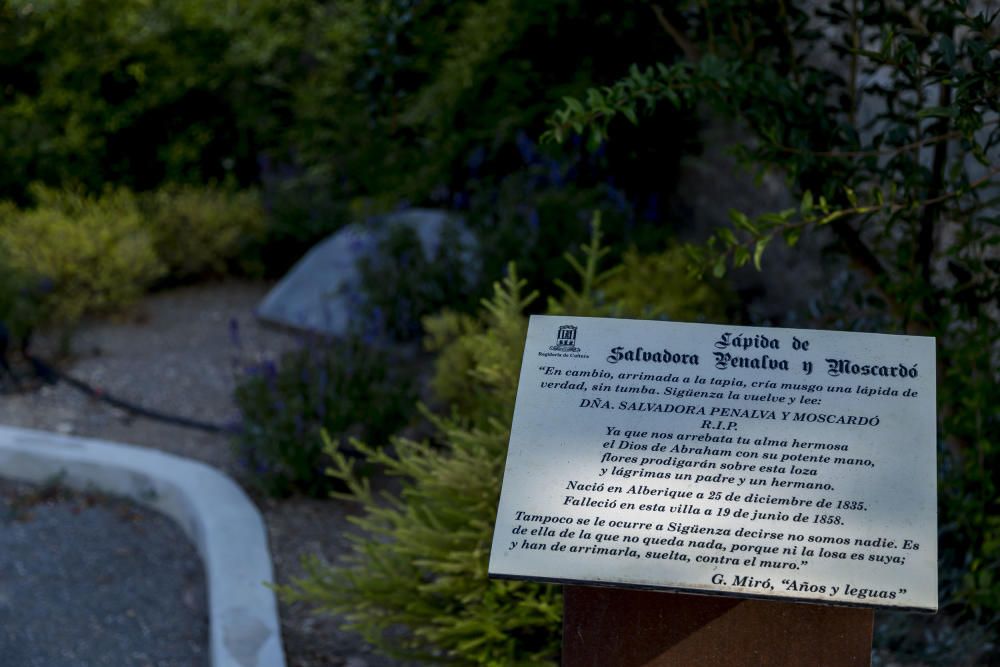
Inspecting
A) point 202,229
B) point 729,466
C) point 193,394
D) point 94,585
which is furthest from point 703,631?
point 202,229

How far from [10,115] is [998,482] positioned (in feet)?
20.6

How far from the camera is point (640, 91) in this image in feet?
7.60

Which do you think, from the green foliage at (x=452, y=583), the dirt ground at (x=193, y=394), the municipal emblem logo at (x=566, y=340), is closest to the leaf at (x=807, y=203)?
the municipal emblem logo at (x=566, y=340)

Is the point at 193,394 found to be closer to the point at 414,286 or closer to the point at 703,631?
the point at 414,286

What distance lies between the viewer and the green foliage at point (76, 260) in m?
5.35

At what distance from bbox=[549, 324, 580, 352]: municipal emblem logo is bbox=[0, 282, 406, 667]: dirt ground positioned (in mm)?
1282

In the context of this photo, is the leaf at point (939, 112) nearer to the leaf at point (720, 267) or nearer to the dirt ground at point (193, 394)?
the leaf at point (720, 267)

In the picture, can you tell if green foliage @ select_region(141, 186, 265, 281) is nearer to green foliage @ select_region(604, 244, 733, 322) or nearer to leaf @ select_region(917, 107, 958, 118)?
green foliage @ select_region(604, 244, 733, 322)

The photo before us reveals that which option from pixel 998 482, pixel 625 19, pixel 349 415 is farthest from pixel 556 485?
pixel 625 19

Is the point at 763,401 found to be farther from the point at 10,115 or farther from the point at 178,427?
the point at 10,115

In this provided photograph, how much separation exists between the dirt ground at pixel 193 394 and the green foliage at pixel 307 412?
0.12 metres

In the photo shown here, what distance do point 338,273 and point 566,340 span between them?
4.00m

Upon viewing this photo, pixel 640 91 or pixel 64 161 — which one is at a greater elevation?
pixel 64 161

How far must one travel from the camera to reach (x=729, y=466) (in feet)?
5.38
